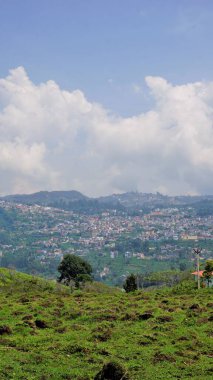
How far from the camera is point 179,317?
116 feet

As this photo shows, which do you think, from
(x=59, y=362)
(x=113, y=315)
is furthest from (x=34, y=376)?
(x=113, y=315)

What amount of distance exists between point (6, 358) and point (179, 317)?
55.4ft

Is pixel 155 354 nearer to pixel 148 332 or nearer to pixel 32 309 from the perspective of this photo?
pixel 148 332

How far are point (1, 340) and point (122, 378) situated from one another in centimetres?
1074

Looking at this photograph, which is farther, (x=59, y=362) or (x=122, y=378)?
(x=59, y=362)

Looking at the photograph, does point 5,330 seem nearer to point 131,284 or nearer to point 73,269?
point 131,284

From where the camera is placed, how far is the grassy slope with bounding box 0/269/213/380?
21.2 metres

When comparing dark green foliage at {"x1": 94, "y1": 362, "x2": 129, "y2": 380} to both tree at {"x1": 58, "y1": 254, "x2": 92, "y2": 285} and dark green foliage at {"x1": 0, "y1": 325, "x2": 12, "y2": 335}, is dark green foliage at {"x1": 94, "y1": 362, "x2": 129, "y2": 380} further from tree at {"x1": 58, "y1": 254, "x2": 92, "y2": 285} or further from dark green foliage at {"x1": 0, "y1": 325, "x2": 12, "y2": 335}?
tree at {"x1": 58, "y1": 254, "x2": 92, "y2": 285}

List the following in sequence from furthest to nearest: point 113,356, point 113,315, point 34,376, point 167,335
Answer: point 113,315 < point 167,335 < point 113,356 < point 34,376

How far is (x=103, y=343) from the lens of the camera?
26.9 m

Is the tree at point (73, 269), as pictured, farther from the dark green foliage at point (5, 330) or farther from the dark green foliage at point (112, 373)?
the dark green foliage at point (112, 373)

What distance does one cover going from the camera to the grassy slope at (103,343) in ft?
69.5

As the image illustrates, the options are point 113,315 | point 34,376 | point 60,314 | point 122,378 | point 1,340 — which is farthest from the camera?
point 60,314

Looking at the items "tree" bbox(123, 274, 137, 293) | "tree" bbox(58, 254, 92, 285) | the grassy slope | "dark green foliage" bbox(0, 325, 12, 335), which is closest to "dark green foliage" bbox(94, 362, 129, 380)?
the grassy slope
